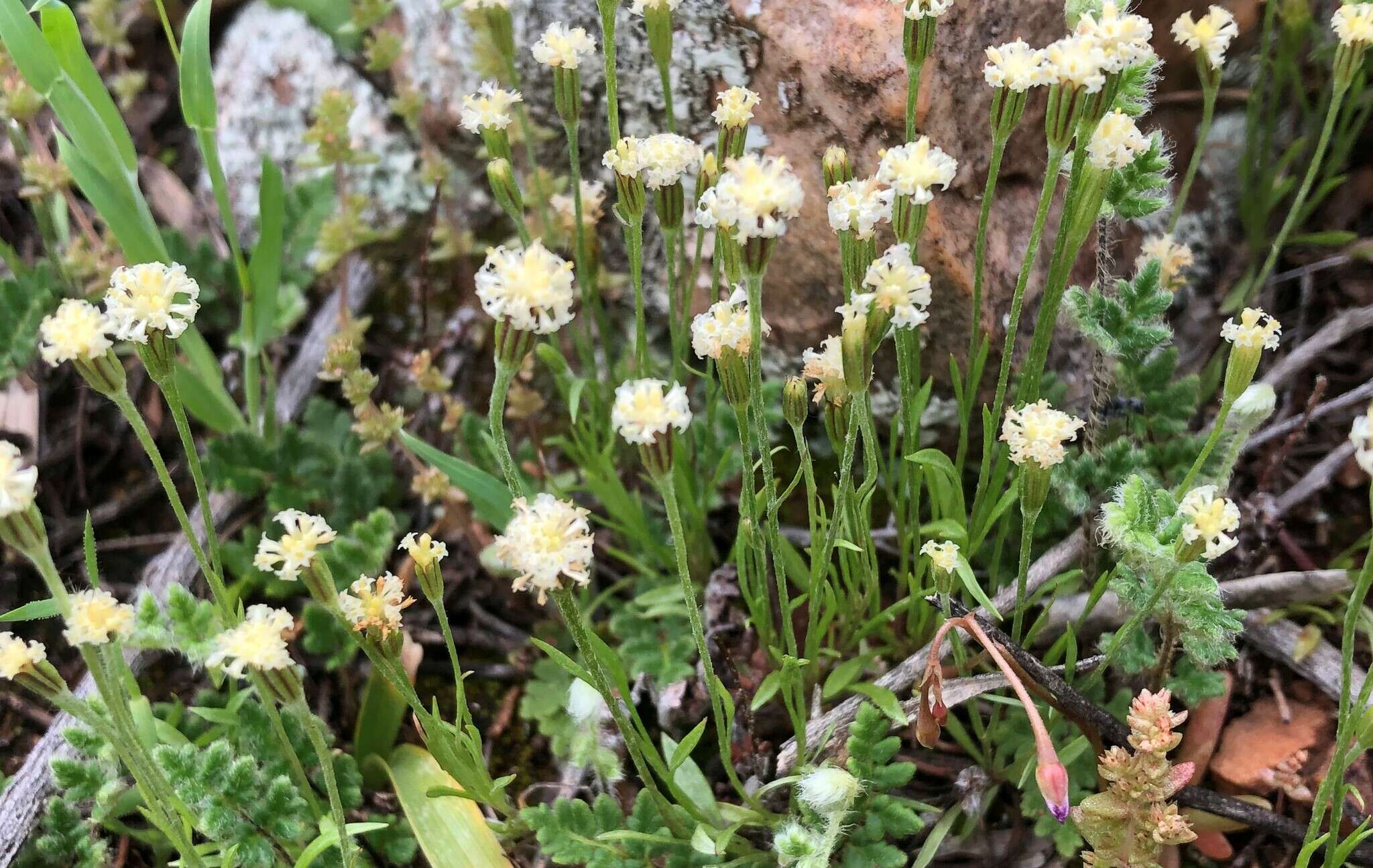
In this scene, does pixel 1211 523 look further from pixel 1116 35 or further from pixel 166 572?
pixel 166 572

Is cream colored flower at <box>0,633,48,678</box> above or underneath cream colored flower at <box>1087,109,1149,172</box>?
underneath

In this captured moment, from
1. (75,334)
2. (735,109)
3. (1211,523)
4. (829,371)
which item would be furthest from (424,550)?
(1211,523)

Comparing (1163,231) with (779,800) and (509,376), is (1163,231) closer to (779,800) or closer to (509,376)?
(779,800)

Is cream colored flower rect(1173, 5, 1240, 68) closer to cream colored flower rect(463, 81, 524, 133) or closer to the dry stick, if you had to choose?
cream colored flower rect(463, 81, 524, 133)

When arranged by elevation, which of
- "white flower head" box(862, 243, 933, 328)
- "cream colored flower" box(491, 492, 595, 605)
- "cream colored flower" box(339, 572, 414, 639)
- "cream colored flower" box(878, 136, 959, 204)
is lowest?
"cream colored flower" box(339, 572, 414, 639)

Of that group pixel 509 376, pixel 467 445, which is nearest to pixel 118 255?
pixel 467 445

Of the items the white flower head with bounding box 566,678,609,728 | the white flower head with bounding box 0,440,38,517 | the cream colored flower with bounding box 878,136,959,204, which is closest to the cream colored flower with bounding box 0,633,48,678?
the white flower head with bounding box 0,440,38,517
